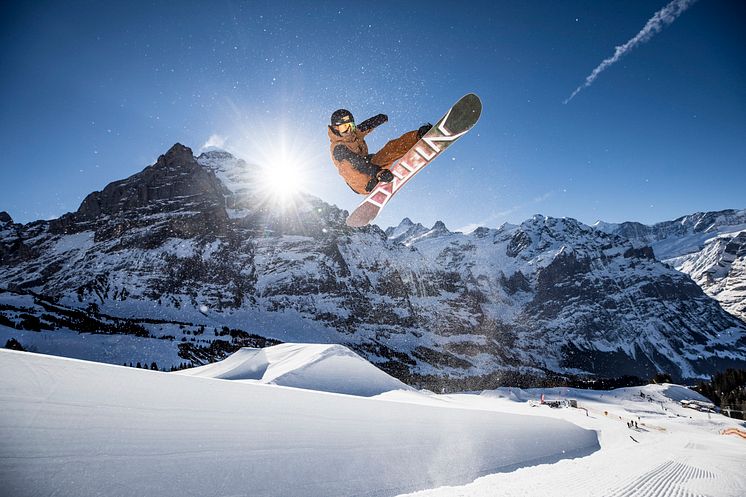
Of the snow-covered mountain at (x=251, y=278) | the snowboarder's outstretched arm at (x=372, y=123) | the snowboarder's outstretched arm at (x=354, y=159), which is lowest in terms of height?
the snowboarder's outstretched arm at (x=354, y=159)

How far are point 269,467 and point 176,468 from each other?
3.12 ft

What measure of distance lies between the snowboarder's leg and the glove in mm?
610

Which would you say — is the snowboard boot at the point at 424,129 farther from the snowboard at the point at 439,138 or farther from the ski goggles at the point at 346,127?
the ski goggles at the point at 346,127

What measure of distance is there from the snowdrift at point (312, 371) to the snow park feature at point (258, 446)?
12.9 ft

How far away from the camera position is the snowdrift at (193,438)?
10.1 ft

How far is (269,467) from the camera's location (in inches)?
162

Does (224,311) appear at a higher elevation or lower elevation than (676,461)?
higher

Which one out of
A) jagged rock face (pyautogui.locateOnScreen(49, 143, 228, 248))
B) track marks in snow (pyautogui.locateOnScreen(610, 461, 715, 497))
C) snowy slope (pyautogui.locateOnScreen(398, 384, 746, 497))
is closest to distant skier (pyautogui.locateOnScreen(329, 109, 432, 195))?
snowy slope (pyautogui.locateOnScreen(398, 384, 746, 497))

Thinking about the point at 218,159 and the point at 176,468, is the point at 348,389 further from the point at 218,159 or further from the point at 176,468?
the point at 218,159

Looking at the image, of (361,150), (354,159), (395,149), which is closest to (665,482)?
(395,149)

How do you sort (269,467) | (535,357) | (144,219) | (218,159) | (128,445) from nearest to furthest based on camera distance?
(128,445), (269,467), (144,219), (535,357), (218,159)

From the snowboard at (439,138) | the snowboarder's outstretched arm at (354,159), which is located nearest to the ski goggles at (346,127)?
the snowboarder's outstretched arm at (354,159)

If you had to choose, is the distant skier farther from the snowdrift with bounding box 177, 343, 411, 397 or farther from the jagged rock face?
the jagged rock face

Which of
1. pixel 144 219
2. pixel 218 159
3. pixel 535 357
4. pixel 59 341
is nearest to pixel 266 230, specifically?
pixel 144 219
